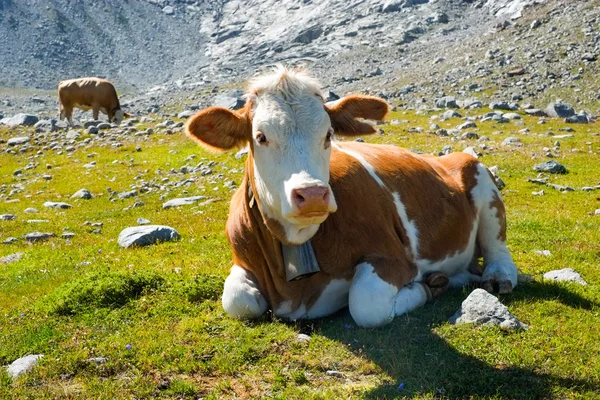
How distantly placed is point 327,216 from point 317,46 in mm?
92881

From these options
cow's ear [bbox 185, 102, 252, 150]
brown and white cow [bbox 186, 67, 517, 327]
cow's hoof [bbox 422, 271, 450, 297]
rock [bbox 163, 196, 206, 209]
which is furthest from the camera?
rock [bbox 163, 196, 206, 209]

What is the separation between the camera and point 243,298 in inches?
296

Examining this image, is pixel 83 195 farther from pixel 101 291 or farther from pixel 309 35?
pixel 309 35

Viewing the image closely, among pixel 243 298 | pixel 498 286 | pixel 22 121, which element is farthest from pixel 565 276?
pixel 22 121

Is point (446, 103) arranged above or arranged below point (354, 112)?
below

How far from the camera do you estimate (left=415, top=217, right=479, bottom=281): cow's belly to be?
337 inches

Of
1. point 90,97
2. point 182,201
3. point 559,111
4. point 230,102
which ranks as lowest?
point 559,111

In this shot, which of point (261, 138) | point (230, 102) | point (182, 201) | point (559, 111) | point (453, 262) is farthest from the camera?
point (230, 102)

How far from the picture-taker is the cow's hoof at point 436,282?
828 cm

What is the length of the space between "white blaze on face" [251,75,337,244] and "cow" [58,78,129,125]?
4087cm

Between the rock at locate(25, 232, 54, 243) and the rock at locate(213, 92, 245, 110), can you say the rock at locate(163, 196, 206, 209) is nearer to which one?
the rock at locate(25, 232, 54, 243)

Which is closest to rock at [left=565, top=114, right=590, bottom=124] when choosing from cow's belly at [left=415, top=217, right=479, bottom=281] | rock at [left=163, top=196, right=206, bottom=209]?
rock at [left=163, top=196, right=206, bottom=209]

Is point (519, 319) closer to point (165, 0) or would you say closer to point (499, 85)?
point (499, 85)

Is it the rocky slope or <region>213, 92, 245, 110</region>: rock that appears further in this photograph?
the rocky slope
